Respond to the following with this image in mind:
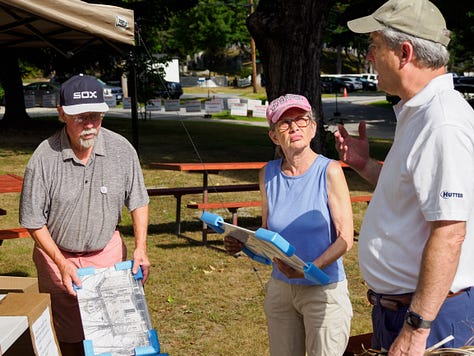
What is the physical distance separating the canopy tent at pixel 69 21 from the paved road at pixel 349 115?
15.4m

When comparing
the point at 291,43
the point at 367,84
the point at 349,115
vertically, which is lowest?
the point at 349,115

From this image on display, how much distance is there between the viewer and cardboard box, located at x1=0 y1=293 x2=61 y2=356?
301 centimetres

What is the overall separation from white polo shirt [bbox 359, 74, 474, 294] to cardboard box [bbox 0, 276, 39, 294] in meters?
2.06

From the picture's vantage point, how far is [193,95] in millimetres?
50156

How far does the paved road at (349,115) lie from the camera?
26516mm

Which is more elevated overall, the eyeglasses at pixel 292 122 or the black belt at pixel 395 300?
the eyeglasses at pixel 292 122

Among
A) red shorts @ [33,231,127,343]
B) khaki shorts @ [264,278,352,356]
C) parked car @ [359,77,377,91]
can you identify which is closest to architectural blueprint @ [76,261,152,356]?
red shorts @ [33,231,127,343]

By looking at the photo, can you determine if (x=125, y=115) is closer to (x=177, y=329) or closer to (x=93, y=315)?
(x=177, y=329)

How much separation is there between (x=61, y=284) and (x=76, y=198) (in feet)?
1.56

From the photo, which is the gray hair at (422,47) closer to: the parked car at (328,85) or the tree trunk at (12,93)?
the tree trunk at (12,93)

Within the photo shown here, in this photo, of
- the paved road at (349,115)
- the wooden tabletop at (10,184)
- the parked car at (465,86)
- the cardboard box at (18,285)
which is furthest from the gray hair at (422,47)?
the parked car at (465,86)

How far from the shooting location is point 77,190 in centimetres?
361

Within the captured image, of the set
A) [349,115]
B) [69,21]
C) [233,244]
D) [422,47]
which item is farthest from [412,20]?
[349,115]

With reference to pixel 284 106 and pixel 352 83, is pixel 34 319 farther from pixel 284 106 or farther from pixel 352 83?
pixel 352 83
